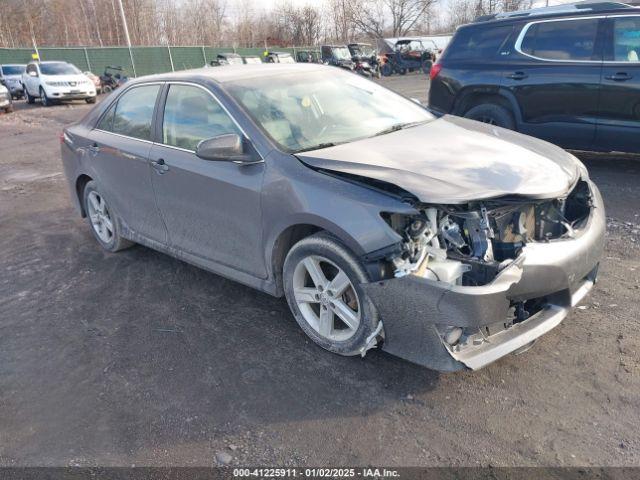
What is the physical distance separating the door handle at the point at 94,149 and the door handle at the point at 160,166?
108 cm

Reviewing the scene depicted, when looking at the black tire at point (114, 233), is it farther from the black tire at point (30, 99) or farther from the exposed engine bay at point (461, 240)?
the black tire at point (30, 99)

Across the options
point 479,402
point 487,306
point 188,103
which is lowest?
point 479,402

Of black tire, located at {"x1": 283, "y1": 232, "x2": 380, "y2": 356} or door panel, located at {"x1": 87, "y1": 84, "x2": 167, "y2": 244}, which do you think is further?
door panel, located at {"x1": 87, "y1": 84, "x2": 167, "y2": 244}

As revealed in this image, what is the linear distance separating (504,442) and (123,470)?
5.95 feet

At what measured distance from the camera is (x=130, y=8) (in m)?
62.6

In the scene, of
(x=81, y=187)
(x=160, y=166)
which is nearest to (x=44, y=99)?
(x=81, y=187)

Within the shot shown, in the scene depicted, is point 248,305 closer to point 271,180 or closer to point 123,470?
point 271,180

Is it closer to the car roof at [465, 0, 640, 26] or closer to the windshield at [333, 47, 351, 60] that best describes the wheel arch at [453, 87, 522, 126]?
the car roof at [465, 0, 640, 26]

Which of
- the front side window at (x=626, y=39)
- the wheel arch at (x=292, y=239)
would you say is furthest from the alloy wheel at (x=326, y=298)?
the front side window at (x=626, y=39)

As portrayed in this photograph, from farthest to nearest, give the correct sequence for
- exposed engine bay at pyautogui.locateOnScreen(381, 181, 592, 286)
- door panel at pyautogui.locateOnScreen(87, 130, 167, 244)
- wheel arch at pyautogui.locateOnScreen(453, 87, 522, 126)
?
wheel arch at pyautogui.locateOnScreen(453, 87, 522, 126) → door panel at pyautogui.locateOnScreen(87, 130, 167, 244) → exposed engine bay at pyautogui.locateOnScreen(381, 181, 592, 286)

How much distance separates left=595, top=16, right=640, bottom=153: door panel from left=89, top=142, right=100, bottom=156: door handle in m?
5.59

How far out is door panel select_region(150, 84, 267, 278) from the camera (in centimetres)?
348

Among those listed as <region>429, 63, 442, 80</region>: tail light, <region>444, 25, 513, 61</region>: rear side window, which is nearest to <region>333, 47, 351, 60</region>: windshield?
<region>429, 63, 442, 80</region>: tail light

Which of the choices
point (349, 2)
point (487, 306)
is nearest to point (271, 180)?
point (487, 306)
